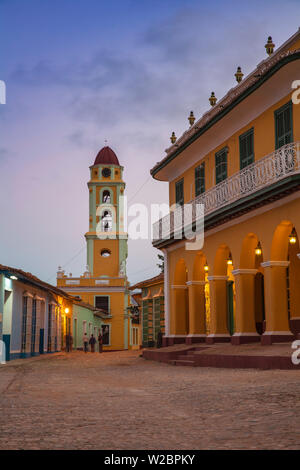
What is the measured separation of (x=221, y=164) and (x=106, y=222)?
127ft

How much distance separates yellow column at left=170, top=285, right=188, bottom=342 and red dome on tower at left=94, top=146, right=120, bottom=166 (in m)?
36.3

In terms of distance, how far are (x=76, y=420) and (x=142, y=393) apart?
2944 mm

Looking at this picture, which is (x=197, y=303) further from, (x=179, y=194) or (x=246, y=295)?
(x=179, y=194)

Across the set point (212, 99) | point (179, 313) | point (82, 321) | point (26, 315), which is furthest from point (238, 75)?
point (82, 321)

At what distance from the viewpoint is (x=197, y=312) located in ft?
69.9

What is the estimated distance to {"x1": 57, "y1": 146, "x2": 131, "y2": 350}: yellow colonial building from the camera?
56.6 m

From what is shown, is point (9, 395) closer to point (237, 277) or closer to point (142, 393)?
point (142, 393)

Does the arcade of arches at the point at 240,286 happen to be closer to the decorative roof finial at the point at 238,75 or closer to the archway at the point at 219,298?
the archway at the point at 219,298

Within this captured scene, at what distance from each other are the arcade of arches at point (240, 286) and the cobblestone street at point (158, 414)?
4.72 m

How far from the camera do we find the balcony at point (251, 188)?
14.5m

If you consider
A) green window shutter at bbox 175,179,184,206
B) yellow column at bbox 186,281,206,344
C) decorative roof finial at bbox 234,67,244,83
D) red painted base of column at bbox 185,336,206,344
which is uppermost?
decorative roof finial at bbox 234,67,244,83

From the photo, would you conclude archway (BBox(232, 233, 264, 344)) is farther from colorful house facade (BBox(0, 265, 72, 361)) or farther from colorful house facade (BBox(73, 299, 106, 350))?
colorful house facade (BBox(73, 299, 106, 350))

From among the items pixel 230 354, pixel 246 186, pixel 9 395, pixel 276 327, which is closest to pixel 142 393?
pixel 9 395

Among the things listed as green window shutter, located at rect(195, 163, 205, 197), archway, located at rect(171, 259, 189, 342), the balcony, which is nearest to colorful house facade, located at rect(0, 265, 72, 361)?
archway, located at rect(171, 259, 189, 342)
